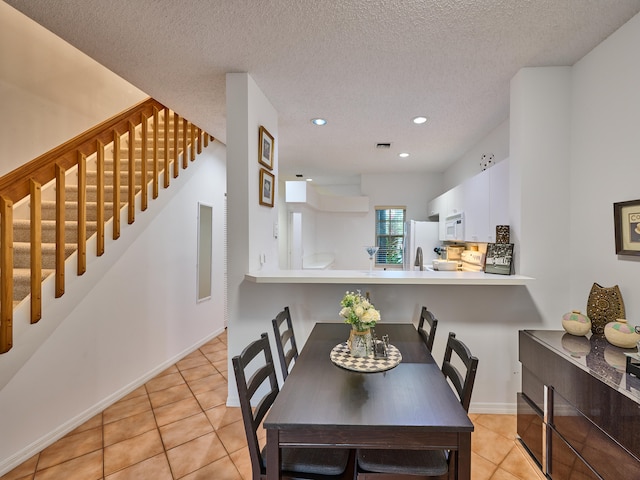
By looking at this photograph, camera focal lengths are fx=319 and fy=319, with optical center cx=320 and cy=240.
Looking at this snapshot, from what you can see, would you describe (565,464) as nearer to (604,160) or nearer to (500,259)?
(500,259)

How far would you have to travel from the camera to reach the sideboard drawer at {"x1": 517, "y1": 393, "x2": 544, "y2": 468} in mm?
1856

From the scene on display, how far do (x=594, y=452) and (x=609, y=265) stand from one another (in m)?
1.12

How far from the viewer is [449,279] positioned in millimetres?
2275

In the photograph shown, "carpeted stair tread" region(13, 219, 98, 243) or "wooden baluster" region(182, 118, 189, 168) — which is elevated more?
"wooden baluster" region(182, 118, 189, 168)

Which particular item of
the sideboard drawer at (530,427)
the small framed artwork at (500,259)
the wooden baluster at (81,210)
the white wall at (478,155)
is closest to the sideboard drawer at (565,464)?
the sideboard drawer at (530,427)

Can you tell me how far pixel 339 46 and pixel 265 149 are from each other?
3.42 feet

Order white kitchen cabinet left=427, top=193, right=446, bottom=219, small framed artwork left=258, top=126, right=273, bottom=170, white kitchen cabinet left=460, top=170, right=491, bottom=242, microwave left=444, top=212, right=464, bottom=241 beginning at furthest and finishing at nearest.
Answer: white kitchen cabinet left=427, top=193, right=446, bottom=219, microwave left=444, top=212, right=464, bottom=241, white kitchen cabinet left=460, top=170, right=491, bottom=242, small framed artwork left=258, top=126, right=273, bottom=170

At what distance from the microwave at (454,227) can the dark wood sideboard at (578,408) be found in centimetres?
197

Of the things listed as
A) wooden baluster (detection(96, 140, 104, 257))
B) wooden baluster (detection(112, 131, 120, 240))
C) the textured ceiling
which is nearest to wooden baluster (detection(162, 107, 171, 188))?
the textured ceiling

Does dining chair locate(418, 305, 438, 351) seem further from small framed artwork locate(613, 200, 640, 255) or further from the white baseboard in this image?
small framed artwork locate(613, 200, 640, 255)

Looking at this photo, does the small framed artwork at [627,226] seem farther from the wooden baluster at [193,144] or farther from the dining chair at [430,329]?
the wooden baluster at [193,144]

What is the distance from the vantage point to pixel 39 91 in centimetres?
284

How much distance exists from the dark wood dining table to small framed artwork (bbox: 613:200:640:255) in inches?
53.9

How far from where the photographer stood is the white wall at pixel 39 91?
8.47 ft
